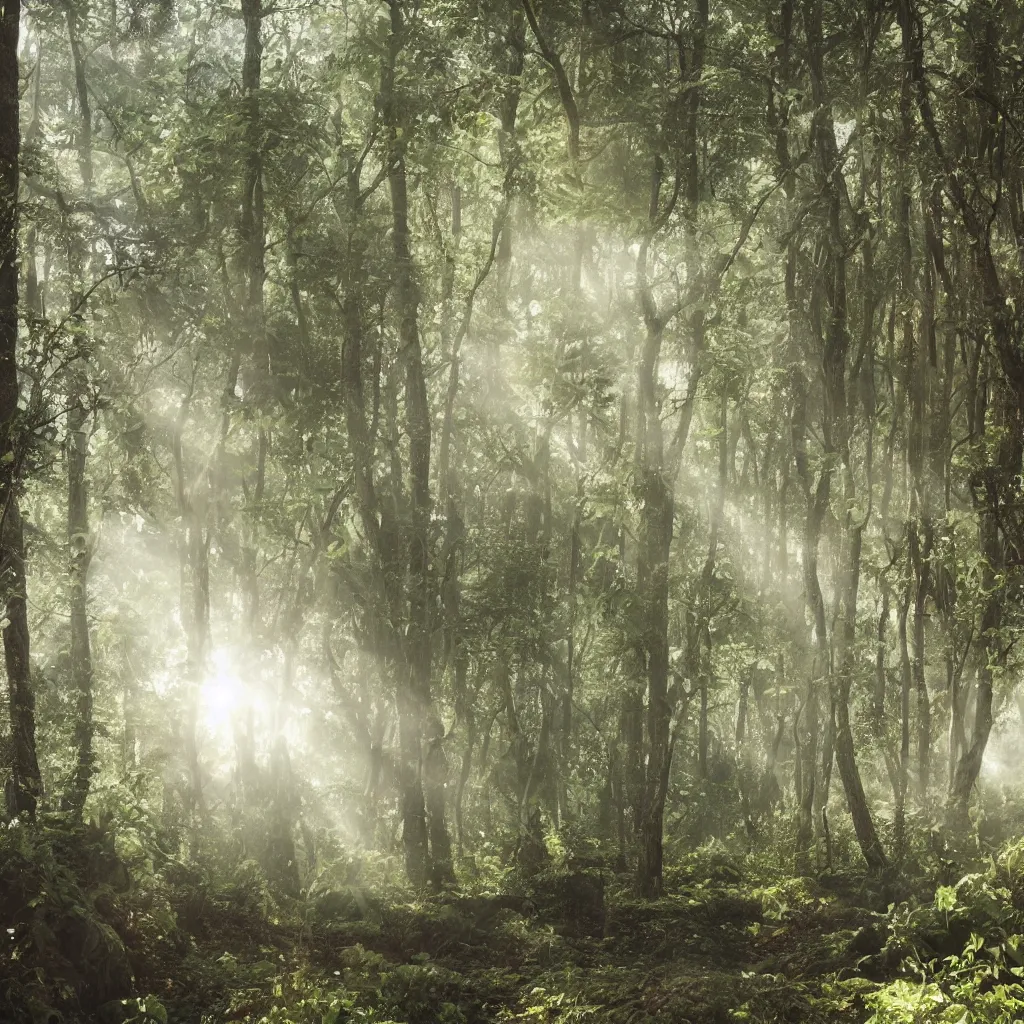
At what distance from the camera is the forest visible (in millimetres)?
8938

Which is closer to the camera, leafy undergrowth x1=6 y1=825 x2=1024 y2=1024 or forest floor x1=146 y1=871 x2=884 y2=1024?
leafy undergrowth x1=6 y1=825 x2=1024 y2=1024

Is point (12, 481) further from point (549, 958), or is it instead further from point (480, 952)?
point (549, 958)

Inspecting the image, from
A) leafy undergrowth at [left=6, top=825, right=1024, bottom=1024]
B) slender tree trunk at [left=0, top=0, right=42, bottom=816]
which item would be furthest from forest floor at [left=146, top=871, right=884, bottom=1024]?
slender tree trunk at [left=0, top=0, right=42, bottom=816]

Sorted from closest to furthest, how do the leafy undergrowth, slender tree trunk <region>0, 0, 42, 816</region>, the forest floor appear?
the leafy undergrowth → the forest floor → slender tree trunk <region>0, 0, 42, 816</region>

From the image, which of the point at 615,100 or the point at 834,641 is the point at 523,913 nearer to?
the point at 834,641

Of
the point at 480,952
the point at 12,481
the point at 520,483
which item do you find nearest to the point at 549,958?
the point at 480,952

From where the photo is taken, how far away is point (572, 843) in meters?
16.7

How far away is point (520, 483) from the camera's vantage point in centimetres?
1859

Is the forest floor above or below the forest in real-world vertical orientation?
below

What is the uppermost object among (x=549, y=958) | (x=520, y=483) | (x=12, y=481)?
(x=520, y=483)

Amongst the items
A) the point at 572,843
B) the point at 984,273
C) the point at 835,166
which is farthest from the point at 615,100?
the point at 572,843

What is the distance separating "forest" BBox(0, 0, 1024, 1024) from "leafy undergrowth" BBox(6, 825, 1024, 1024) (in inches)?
2.1

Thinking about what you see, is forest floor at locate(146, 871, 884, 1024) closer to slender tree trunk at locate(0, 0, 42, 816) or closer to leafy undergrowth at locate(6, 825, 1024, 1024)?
leafy undergrowth at locate(6, 825, 1024, 1024)

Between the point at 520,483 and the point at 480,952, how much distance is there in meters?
9.44
